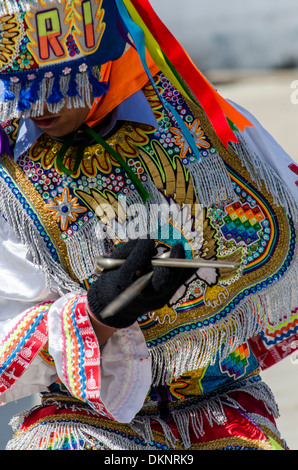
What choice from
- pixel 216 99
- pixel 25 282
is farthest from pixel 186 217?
pixel 25 282

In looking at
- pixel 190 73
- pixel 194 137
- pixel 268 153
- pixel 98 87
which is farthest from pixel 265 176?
pixel 98 87

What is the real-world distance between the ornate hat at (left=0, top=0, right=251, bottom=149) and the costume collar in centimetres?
12

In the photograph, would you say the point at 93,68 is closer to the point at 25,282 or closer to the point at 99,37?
the point at 99,37

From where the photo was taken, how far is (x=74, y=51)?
1540 mm

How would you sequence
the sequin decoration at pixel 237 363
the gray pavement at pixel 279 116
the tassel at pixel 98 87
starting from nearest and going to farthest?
the tassel at pixel 98 87 < the sequin decoration at pixel 237 363 < the gray pavement at pixel 279 116

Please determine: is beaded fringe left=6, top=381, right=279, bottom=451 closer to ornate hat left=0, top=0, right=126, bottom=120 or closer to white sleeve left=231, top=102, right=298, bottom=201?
white sleeve left=231, top=102, right=298, bottom=201

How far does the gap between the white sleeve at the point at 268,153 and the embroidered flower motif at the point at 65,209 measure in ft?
1.36

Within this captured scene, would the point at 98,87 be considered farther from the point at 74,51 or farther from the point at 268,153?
the point at 268,153

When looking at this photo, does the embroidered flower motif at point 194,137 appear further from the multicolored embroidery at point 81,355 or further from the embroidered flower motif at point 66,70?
the multicolored embroidery at point 81,355

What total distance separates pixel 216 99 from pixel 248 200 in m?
0.27

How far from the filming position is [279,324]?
186cm

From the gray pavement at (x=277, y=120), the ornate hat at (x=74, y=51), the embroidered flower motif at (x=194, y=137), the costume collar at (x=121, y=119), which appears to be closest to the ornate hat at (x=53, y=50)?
the ornate hat at (x=74, y=51)

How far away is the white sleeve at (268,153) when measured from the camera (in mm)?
1747

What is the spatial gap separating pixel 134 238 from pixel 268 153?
0.37 meters
